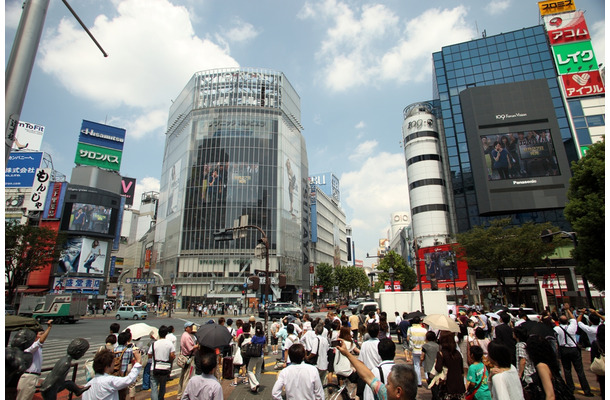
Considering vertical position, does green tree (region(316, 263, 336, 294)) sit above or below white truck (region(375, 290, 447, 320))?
above

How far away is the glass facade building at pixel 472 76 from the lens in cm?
5625

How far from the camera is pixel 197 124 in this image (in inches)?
2549

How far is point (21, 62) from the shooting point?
3.94 metres

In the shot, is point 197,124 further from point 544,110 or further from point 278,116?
point 544,110

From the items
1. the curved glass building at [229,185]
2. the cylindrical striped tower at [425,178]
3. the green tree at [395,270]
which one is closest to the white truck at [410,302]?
the green tree at [395,270]

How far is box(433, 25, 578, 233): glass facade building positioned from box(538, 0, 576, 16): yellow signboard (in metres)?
5.10

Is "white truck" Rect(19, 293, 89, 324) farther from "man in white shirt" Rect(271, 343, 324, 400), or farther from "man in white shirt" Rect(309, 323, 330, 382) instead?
"man in white shirt" Rect(271, 343, 324, 400)

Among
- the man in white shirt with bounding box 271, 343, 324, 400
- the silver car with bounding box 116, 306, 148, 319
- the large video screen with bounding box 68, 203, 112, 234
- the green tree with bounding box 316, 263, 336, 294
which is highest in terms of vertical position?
the large video screen with bounding box 68, 203, 112, 234

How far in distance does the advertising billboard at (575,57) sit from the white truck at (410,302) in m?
52.5

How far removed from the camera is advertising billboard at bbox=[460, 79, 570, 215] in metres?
48.7

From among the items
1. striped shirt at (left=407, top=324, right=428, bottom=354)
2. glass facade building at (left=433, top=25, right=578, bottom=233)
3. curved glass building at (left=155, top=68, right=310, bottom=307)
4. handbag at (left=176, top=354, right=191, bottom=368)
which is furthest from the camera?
curved glass building at (left=155, top=68, right=310, bottom=307)

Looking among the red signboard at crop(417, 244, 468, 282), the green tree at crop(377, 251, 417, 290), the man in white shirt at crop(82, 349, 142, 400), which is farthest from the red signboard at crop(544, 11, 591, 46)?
the man in white shirt at crop(82, 349, 142, 400)

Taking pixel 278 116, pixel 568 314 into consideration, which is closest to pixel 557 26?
pixel 278 116

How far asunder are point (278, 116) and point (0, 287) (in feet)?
215
